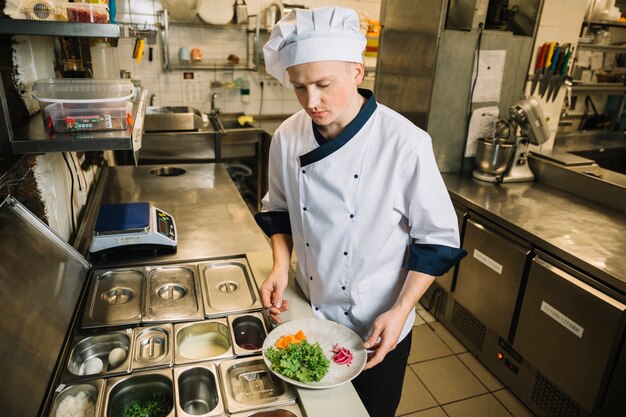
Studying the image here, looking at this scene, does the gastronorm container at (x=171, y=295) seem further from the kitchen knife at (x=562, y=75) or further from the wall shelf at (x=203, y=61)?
the wall shelf at (x=203, y=61)

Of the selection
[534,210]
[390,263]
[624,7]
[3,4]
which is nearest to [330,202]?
[390,263]

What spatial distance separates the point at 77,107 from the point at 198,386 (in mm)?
855

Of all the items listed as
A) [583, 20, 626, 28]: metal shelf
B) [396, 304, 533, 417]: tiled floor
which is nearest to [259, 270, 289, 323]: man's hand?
[396, 304, 533, 417]: tiled floor

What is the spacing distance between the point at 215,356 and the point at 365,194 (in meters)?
0.64

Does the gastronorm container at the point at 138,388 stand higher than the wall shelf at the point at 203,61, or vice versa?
the wall shelf at the point at 203,61

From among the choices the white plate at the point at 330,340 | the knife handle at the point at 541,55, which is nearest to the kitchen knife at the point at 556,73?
the knife handle at the point at 541,55

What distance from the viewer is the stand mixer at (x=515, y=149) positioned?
294 cm

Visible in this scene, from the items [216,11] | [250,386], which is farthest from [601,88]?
[250,386]

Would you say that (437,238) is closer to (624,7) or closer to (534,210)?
(534,210)

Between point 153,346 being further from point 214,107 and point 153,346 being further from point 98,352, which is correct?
point 214,107

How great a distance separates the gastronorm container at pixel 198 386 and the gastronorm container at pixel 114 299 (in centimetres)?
30

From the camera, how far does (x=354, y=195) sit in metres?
1.32

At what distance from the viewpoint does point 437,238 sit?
1.31m

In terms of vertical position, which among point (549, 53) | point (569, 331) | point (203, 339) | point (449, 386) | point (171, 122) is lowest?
point (449, 386)
